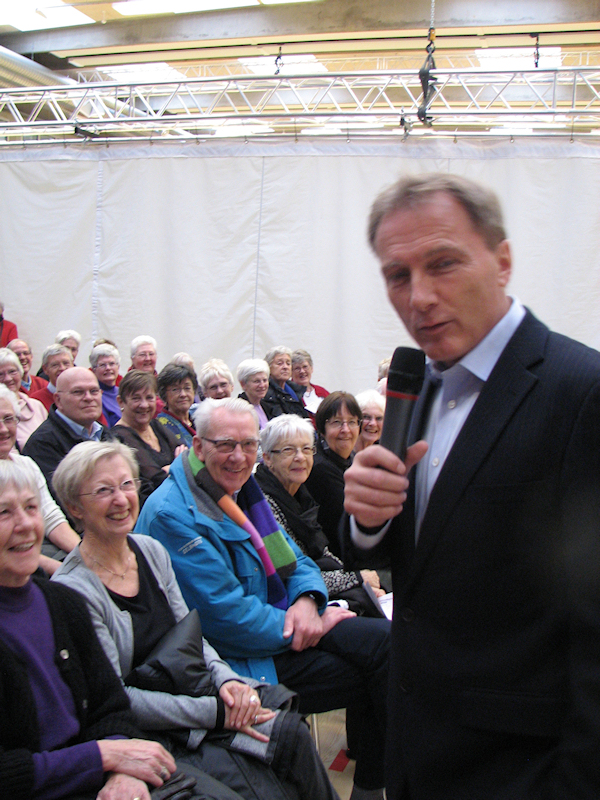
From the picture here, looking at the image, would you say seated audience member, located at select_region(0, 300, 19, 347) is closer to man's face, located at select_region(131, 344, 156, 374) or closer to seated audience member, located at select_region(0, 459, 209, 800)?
man's face, located at select_region(131, 344, 156, 374)

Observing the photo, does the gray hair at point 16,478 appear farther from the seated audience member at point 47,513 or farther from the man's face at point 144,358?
the man's face at point 144,358

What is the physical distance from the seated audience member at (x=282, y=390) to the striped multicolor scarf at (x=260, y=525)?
111 inches

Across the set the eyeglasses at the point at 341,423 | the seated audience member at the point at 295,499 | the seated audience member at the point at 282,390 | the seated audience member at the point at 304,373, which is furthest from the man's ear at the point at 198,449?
the seated audience member at the point at 304,373

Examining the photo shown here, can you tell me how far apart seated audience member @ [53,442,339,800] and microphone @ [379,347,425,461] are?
3.69 ft

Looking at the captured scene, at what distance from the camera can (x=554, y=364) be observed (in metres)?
0.75

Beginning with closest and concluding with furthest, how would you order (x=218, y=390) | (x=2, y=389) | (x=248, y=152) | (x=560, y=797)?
(x=560, y=797) < (x=2, y=389) < (x=218, y=390) < (x=248, y=152)

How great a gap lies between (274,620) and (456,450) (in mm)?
1514

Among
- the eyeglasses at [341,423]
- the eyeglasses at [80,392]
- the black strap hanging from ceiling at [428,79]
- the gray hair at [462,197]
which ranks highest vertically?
the black strap hanging from ceiling at [428,79]

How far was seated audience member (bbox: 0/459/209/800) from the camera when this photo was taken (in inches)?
53.0

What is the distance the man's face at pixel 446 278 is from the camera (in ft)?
2.62

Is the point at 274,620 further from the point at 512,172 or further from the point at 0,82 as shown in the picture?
the point at 0,82

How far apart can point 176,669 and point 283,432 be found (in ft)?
3.93

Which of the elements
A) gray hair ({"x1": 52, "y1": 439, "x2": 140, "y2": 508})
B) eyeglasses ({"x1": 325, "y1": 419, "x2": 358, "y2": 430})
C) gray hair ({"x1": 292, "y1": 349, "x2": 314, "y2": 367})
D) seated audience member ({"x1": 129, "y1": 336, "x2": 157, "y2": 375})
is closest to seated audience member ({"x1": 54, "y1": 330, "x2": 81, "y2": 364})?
seated audience member ({"x1": 129, "y1": 336, "x2": 157, "y2": 375})

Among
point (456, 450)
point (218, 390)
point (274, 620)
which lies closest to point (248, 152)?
point (218, 390)
